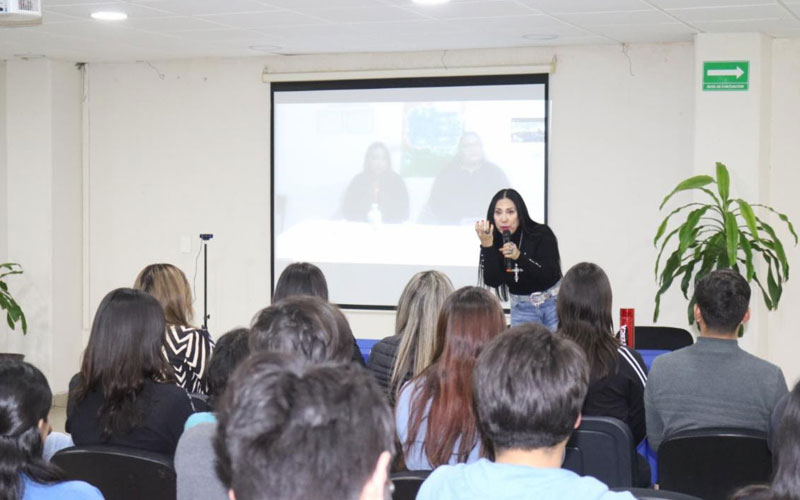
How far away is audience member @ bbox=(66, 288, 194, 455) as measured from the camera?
8.84ft

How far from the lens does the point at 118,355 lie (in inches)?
108

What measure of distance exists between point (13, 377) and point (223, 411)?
0.90 metres

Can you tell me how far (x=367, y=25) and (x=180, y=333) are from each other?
2971mm

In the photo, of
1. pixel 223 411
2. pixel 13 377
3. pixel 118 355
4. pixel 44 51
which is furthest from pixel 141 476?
pixel 44 51

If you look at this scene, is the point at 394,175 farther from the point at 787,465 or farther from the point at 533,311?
the point at 787,465

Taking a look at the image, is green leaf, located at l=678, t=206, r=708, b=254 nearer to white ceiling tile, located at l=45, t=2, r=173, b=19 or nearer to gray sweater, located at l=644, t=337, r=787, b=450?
gray sweater, located at l=644, t=337, r=787, b=450

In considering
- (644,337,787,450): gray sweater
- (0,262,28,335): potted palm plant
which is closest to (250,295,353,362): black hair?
(644,337,787,450): gray sweater

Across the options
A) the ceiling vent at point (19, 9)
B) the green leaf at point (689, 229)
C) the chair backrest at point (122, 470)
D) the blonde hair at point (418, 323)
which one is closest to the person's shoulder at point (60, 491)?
the chair backrest at point (122, 470)

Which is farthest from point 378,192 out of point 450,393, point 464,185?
point 450,393

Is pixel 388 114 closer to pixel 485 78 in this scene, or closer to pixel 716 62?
pixel 485 78

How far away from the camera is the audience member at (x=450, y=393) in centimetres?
256

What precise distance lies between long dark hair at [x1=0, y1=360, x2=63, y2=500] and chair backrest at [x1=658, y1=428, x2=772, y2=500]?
173 centimetres

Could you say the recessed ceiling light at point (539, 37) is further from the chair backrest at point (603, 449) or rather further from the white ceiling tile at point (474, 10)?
the chair backrest at point (603, 449)

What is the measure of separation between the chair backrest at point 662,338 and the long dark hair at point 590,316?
5.71 feet
